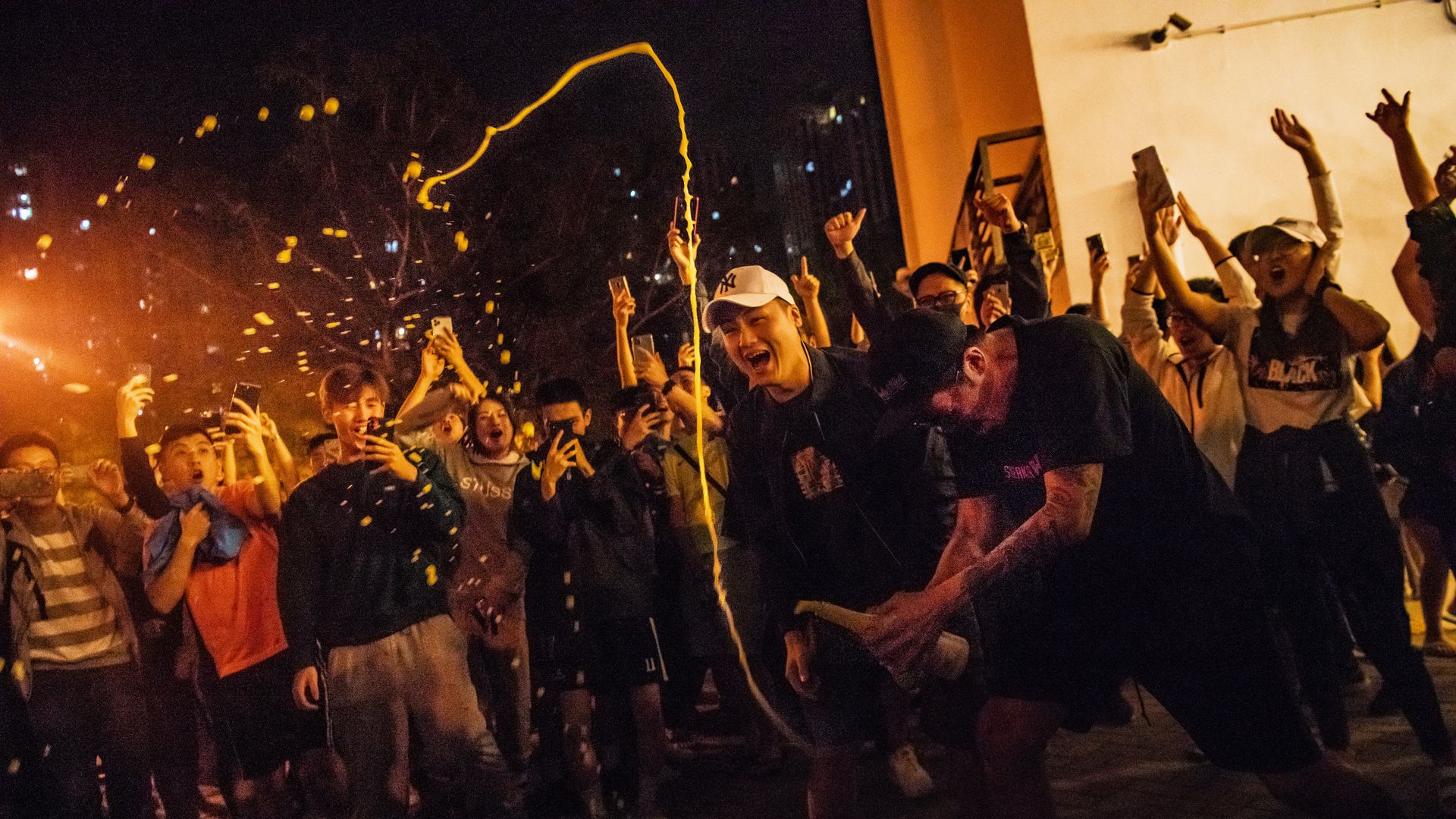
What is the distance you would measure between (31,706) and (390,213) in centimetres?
306

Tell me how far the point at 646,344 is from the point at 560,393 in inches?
17.7

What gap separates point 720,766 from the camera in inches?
155

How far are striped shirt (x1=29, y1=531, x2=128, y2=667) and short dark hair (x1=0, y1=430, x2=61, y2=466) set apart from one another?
35 centimetres

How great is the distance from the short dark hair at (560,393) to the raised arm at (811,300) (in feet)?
3.22

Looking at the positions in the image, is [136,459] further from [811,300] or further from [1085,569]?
[1085,569]

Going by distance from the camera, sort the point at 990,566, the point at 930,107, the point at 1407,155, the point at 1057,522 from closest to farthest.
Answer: the point at 1057,522, the point at 990,566, the point at 1407,155, the point at 930,107

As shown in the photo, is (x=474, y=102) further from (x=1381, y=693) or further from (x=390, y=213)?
(x=1381, y=693)


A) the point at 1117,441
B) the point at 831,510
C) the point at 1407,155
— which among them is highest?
the point at 1407,155

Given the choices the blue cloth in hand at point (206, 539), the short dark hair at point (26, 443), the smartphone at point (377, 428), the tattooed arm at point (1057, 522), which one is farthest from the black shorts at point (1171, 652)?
the short dark hair at point (26, 443)

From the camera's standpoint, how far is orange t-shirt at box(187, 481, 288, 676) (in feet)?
12.6

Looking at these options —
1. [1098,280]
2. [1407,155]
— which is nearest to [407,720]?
[1098,280]

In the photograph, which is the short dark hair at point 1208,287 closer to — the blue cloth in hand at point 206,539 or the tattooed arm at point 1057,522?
the tattooed arm at point 1057,522

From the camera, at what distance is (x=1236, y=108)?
15.6 ft

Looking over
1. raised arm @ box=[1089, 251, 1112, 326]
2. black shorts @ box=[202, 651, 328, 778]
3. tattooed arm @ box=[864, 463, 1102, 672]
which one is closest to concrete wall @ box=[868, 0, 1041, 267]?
raised arm @ box=[1089, 251, 1112, 326]
